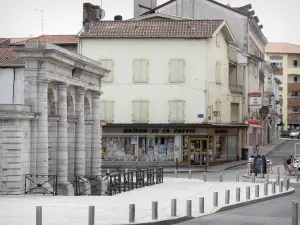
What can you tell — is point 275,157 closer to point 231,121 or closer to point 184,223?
point 231,121

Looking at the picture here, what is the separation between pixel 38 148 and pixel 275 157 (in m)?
43.0

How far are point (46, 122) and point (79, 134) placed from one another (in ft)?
Result: 15.2

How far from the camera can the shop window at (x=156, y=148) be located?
2314 inches

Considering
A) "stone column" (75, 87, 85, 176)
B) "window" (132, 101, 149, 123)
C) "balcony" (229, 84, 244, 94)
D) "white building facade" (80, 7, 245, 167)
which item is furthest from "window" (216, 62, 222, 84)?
"stone column" (75, 87, 85, 176)

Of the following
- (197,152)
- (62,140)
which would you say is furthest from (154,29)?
(62,140)

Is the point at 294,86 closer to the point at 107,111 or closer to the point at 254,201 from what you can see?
the point at 107,111

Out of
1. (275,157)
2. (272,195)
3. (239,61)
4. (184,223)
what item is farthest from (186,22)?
(184,223)

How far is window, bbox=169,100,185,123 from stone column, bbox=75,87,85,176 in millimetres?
24336

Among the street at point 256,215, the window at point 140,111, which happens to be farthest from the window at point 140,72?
the street at point 256,215

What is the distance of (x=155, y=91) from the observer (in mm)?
59156

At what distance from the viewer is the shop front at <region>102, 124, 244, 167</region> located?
192 ft

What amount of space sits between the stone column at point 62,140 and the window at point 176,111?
27085 mm

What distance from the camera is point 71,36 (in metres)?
69.9

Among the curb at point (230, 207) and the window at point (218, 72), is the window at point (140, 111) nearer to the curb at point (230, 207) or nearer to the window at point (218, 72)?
the window at point (218, 72)
